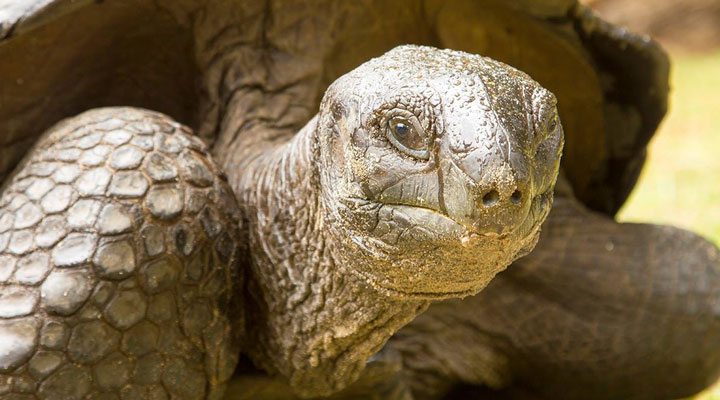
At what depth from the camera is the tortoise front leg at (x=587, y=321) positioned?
3084mm

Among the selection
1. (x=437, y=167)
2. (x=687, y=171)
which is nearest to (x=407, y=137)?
(x=437, y=167)

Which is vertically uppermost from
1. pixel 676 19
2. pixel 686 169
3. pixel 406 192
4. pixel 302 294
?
pixel 406 192

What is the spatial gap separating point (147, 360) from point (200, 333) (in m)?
0.13

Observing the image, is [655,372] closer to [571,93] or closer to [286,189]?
[571,93]

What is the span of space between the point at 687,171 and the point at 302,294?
3.97m

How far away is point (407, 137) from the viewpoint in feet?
5.76

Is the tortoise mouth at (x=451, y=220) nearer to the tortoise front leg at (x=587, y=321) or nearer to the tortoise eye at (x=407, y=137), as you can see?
the tortoise eye at (x=407, y=137)

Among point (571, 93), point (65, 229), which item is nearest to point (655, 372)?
point (571, 93)

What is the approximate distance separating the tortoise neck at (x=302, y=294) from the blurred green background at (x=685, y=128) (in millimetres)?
1598

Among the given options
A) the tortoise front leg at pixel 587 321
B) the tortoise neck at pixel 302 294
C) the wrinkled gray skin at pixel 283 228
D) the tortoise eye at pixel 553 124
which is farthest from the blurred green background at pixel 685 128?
the tortoise eye at pixel 553 124

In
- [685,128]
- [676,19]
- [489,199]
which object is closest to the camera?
[489,199]

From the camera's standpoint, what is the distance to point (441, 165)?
1707 millimetres

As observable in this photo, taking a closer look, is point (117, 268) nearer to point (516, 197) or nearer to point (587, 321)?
point (516, 197)

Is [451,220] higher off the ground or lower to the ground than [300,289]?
higher
